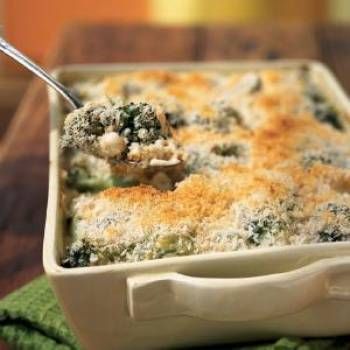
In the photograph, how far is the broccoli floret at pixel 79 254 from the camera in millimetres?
746

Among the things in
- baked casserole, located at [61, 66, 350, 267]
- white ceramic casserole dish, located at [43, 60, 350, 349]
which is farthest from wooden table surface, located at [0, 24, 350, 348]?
white ceramic casserole dish, located at [43, 60, 350, 349]

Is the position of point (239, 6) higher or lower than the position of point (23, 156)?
higher

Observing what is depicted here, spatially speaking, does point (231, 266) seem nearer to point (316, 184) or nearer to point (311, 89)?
point (316, 184)

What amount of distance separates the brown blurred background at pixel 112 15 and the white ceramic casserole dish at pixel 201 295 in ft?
5.37

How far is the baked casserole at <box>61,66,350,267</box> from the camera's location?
0.77 meters

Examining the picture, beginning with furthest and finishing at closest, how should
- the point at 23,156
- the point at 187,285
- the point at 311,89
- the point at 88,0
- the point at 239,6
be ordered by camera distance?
the point at 88,0
the point at 239,6
the point at 23,156
the point at 311,89
the point at 187,285

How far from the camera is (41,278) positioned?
3.05 ft

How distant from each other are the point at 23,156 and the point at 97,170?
0.38 m

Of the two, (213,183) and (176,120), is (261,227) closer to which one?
(213,183)

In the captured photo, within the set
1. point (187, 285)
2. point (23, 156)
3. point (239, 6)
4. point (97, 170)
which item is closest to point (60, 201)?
point (97, 170)

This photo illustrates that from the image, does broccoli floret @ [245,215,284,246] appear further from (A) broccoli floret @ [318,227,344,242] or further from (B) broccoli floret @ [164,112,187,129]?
(B) broccoli floret @ [164,112,187,129]

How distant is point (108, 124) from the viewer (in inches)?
32.3

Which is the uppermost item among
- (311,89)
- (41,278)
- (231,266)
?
(311,89)

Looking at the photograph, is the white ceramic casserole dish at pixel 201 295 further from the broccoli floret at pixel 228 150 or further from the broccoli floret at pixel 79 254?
the broccoli floret at pixel 228 150
